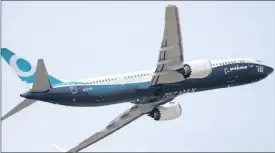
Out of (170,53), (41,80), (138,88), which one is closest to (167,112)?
(138,88)

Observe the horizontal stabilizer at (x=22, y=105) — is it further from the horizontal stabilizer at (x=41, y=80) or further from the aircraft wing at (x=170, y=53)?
the aircraft wing at (x=170, y=53)

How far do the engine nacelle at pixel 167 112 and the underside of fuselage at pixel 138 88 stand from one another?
4538mm

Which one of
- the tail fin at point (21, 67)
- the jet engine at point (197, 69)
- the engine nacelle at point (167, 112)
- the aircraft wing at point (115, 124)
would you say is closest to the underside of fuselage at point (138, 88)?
the jet engine at point (197, 69)

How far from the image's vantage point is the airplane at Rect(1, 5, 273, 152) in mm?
105375

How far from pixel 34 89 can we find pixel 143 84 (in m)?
15.5

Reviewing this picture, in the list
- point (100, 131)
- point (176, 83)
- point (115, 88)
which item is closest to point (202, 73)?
point (176, 83)

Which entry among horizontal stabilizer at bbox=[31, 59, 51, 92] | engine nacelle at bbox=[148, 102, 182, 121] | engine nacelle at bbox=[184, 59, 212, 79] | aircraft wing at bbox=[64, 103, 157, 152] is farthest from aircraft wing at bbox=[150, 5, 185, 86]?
horizontal stabilizer at bbox=[31, 59, 51, 92]

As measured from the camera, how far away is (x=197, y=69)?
113500mm

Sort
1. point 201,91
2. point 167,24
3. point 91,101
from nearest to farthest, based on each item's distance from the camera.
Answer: point 167,24
point 91,101
point 201,91

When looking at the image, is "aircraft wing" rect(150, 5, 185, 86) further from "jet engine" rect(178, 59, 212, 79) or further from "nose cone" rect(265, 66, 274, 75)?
"nose cone" rect(265, 66, 274, 75)

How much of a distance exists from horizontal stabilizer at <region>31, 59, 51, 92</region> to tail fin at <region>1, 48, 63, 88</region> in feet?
18.8

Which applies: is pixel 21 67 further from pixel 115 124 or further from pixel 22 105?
pixel 115 124

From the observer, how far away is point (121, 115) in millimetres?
126750

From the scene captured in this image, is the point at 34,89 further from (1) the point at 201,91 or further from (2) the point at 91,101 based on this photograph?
(1) the point at 201,91
